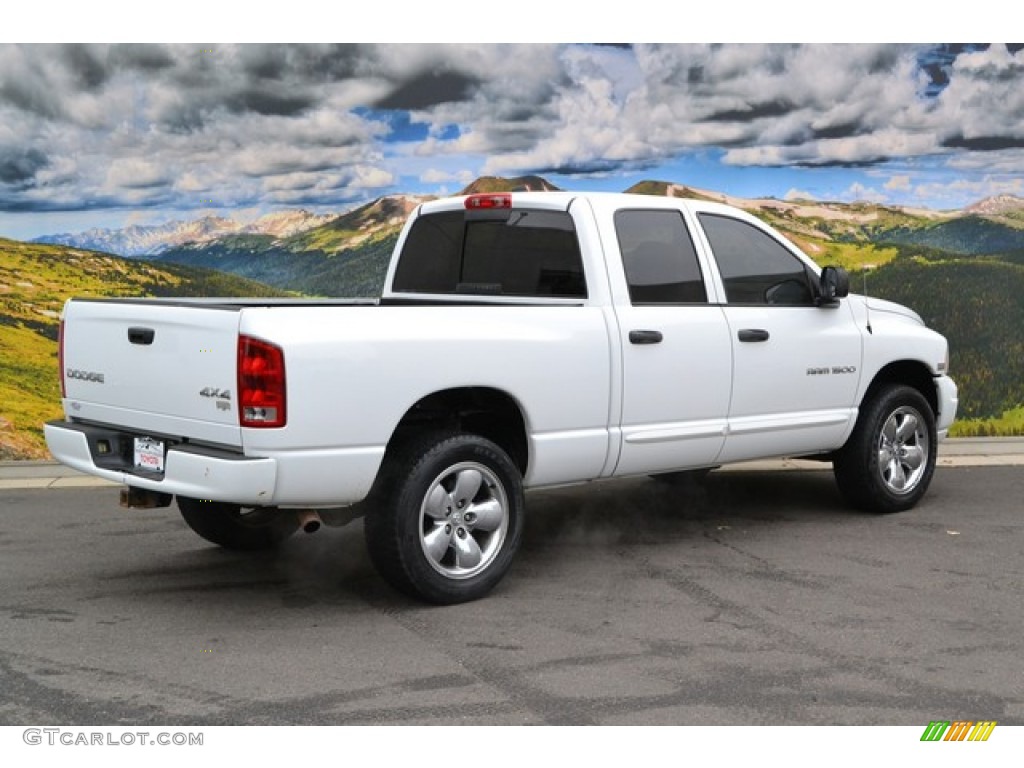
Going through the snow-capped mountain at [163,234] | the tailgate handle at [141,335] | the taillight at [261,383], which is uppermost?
the snow-capped mountain at [163,234]

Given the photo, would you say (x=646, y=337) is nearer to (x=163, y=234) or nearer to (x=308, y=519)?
(x=308, y=519)

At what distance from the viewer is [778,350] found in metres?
7.40

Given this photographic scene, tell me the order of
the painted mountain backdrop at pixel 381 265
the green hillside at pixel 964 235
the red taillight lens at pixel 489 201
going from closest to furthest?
the red taillight lens at pixel 489 201 < the painted mountain backdrop at pixel 381 265 < the green hillside at pixel 964 235

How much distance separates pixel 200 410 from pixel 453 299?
2056 millimetres

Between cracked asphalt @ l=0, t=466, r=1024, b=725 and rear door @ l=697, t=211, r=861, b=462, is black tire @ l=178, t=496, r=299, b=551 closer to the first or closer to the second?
cracked asphalt @ l=0, t=466, r=1024, b=725

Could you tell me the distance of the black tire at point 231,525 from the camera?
6.83 m

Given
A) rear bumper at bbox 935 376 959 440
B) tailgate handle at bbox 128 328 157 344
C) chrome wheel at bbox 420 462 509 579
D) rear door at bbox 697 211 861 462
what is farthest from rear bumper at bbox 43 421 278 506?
rear bumper at bbox 935 376 959 440

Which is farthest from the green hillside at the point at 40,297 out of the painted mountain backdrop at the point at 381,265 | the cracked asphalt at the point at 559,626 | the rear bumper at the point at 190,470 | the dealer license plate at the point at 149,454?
the dealer license plate at the point at 149,454

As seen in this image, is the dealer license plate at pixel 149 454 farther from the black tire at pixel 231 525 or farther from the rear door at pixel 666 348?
the rear door at pixel 666 348

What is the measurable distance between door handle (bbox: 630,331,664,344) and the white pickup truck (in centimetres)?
1

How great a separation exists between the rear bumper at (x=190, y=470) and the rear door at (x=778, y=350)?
2898 mm

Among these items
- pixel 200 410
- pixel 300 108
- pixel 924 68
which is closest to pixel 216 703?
pixel 200 410

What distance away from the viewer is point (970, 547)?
24.0 feet
